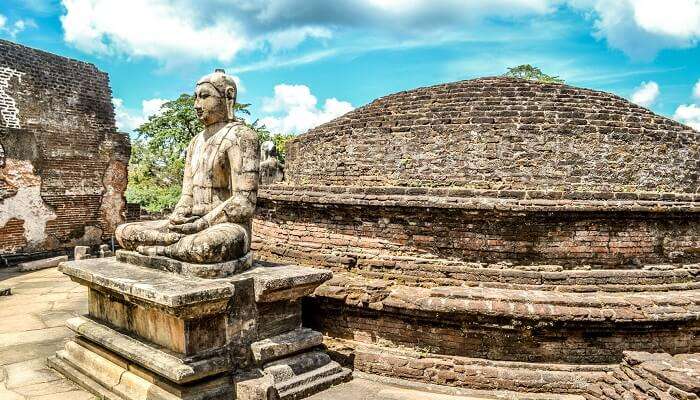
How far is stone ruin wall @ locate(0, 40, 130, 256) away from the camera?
11844 mm

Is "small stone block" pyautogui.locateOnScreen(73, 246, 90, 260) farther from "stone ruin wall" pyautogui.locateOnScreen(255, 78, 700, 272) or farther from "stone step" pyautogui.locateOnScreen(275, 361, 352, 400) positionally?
"stone step" pyautogui.locateOnScreen(275, 361, 352, 400)

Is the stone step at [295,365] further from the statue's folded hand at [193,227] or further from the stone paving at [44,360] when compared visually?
the statue's folded hand at [193,227]

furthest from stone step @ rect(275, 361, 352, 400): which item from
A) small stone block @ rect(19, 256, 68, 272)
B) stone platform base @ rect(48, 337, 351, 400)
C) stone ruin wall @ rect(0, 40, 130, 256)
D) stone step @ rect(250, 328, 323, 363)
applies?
stone ruin wall @ rect(0, 40, 130, 256)

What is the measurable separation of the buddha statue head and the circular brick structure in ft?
5.46

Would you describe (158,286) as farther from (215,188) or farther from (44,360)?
(44,360)

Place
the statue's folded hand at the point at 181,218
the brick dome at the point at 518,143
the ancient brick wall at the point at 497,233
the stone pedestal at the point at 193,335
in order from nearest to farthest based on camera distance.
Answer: the stone pedestal at the point at 193,335
the statue's folded hand at the point at 181,218
the ancient brick wall at the point at 497,233
the brick dome at the point at 518,143

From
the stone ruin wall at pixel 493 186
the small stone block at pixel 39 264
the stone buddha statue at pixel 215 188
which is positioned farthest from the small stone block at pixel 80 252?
the stone buddha statue at pixel 215 188

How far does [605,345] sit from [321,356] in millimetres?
2745

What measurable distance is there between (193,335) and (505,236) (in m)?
3.23

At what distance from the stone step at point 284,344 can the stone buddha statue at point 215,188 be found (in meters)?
0.80

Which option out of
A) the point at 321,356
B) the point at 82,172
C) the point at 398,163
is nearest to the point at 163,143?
the point at 82,172

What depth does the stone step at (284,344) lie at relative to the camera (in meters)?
4.24

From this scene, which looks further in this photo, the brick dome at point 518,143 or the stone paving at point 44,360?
the brick dome at point 518,143

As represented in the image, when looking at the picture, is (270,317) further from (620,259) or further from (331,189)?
(620,259)
